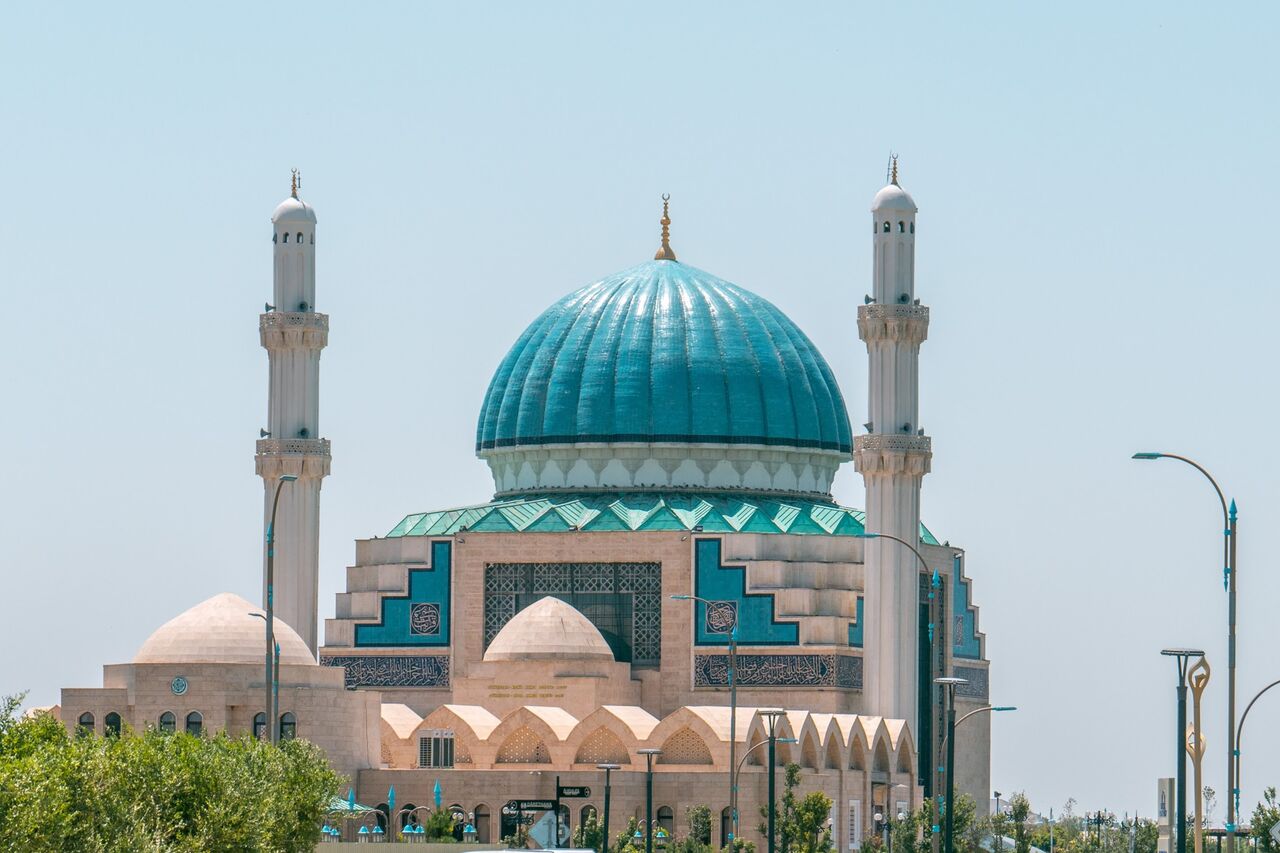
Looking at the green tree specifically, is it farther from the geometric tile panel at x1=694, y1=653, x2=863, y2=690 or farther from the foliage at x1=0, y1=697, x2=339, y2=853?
the foliage at x1=0, y1=697, x2=339, y2=853

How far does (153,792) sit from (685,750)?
2843 centimetres

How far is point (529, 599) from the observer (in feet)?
238

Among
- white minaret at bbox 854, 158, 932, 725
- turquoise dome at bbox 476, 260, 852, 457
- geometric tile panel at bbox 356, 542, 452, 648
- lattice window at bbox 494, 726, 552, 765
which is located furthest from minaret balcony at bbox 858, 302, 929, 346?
geometric tile panel at bbox 356, 542, 452, 648

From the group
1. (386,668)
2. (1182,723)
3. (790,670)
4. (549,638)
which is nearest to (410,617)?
(386,668)

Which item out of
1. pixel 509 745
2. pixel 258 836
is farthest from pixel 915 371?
pixel 258 836

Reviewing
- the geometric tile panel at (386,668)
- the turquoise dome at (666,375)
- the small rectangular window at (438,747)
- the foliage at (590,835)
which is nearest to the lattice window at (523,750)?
the small rectangular window at (438,747)

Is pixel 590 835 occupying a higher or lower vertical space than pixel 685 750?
lower

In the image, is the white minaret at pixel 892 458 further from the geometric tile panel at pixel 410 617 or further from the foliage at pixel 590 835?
the geometric tile panel at pixel 410 617

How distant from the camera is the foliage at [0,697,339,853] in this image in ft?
106

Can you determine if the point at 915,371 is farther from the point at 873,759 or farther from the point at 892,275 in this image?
the point at 873,759

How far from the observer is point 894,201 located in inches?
2709

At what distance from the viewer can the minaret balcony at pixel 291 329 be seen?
69812mm

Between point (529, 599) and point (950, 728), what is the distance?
101 feet

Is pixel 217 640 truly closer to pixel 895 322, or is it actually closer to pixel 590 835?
pixel 590 835
